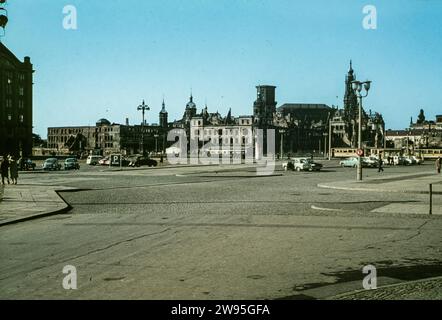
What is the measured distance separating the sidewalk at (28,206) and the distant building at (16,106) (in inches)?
2804

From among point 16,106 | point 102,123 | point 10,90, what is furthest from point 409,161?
point 102,123

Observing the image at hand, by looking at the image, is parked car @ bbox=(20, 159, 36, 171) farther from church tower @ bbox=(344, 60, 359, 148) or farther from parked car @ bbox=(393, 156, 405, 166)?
church tower @ bbox=(344, 60, 359, 148)

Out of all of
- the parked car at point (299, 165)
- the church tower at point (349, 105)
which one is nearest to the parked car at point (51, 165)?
the parked car at point (299, 165)

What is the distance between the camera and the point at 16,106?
98.2 m

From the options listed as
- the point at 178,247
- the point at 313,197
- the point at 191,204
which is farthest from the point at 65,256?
the point at 313,197

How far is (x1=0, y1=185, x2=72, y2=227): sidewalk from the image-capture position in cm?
1567

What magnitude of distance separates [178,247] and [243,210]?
722 centimetres

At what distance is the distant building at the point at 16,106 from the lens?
299 ft

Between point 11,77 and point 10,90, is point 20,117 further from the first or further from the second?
point 11,77

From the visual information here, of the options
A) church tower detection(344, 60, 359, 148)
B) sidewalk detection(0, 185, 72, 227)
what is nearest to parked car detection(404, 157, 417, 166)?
sidewalk detection(0, 185, 72, 227)

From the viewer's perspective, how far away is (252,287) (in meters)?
7.60

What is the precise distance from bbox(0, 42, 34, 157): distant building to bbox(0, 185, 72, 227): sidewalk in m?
71.2

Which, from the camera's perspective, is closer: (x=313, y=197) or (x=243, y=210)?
(x=243, y=210)
